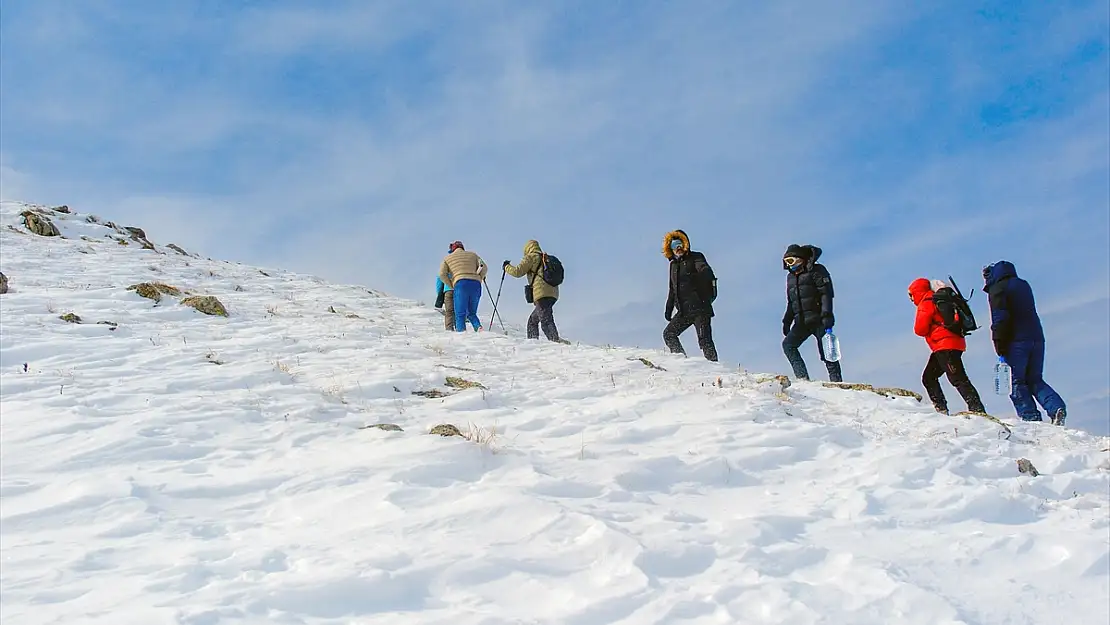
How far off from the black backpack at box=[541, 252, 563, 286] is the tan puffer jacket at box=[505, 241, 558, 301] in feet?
0.23

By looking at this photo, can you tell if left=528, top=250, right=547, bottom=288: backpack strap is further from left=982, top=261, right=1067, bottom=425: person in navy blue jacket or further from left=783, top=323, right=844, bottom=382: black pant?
left=982, top=261, right=1067, bottom=425: person in navy blue jacket

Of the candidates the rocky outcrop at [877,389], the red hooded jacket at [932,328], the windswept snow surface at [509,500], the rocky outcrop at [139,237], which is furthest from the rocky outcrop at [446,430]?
the rocky outcrop at [139,237]

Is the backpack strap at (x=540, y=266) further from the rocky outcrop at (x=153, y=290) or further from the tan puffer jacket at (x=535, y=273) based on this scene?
the rocky outcrop at (x=153, y=290)

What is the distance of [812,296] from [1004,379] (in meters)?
2.51

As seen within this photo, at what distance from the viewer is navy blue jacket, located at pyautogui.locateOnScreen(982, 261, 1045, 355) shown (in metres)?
8.95

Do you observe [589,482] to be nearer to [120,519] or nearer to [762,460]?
[762,460]

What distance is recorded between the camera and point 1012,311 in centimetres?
902

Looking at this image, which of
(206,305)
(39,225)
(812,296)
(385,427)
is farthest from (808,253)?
(39,225)

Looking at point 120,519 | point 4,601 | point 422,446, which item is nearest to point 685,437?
point 422,446

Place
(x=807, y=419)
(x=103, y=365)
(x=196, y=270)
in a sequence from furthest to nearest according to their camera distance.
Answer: (x=196, y=270)
(x=103, y=365)
(x=807, y=419)

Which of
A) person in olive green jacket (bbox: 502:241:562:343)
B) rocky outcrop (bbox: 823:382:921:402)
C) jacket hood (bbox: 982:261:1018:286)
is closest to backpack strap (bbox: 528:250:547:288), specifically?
person in olive green jacket (bbox: 502:241:562:343)

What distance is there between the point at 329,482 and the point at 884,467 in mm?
4319

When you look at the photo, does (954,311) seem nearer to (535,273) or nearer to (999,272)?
(999,272)

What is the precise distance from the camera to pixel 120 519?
4551mm
